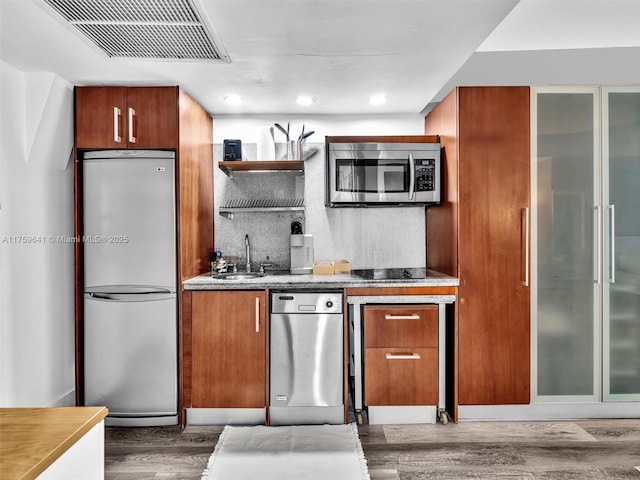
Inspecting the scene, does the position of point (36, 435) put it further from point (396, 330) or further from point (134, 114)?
point (134, 114)

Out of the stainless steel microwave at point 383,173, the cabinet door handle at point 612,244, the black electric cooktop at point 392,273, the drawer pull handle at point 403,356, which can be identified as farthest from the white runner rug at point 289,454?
the cabinet door handle at point 612,244

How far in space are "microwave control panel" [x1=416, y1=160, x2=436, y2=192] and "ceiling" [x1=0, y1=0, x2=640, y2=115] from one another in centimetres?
51

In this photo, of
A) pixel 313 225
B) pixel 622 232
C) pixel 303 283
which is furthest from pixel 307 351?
pixel 622 232

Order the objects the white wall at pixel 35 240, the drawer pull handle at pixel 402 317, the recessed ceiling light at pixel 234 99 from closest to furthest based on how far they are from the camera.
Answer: the white wall at pixel 35 240, the drawer pull handle at pixel 402 317, the recessed ceiling light at pixel 234 99

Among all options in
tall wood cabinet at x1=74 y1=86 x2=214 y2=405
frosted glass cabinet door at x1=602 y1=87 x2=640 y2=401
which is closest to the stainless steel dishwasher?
tall wood cabinet at x1=74 y1=86 x2=214 y2=405

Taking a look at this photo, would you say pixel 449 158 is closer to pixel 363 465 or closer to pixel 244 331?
pixel 244 331

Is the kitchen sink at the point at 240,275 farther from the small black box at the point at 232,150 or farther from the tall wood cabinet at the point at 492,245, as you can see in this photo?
the tall wood cabinet at the point at 492,245

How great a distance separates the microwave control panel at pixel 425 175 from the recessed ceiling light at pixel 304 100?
36.4 inches

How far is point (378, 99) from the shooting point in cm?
325

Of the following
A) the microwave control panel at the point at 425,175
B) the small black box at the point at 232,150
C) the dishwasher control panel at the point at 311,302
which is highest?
the small black box at the point at 232,150

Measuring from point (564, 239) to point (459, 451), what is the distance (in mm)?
1520

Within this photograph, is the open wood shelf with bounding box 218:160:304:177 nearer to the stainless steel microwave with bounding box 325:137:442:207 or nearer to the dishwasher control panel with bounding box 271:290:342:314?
the stainless steel microwave with bounding box 325:137:442:207

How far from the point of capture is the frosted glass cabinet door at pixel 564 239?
112 inches

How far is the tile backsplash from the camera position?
11.9 ft
